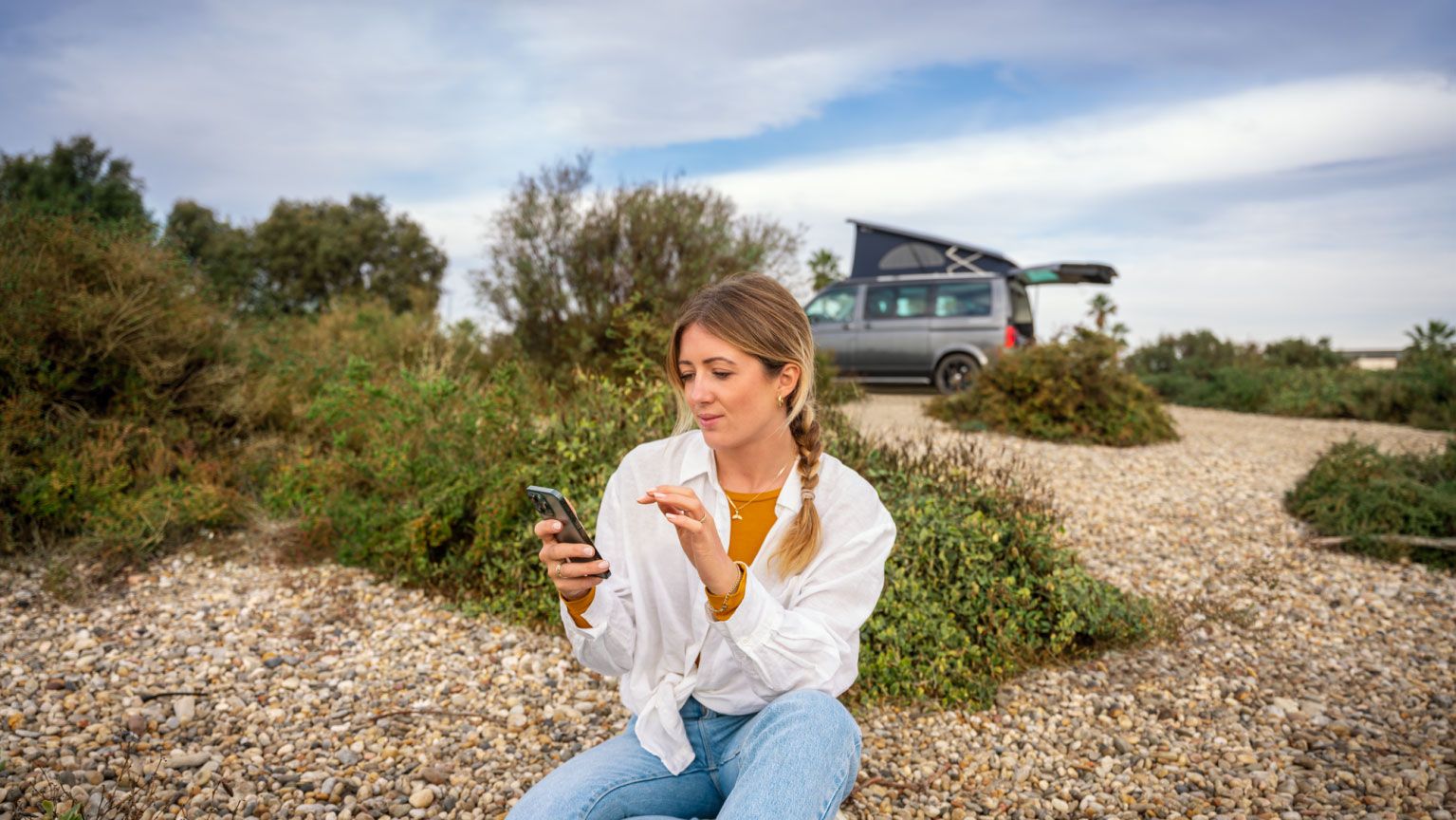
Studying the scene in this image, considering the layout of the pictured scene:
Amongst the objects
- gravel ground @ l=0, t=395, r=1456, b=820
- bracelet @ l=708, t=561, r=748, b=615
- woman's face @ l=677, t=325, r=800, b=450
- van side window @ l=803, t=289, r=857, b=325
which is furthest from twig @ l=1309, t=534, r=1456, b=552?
van side window @ l=803, t=289, r=857, b=325

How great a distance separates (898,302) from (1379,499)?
7.01 m

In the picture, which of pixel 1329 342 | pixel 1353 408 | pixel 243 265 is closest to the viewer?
pixel 1353 408

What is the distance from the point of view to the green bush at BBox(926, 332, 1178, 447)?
29.5 ft

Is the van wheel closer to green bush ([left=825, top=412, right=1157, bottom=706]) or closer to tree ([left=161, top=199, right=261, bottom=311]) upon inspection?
green bush ([left=825, top=412, right=1157, bottom=706])

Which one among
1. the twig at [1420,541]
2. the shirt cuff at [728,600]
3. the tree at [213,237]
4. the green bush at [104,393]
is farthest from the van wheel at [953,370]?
the tree at [213,237]

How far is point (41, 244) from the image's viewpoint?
571 centimetres

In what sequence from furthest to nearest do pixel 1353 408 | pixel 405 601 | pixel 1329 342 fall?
pixel 1329 342
pixel 1353 408
pixel 405 601

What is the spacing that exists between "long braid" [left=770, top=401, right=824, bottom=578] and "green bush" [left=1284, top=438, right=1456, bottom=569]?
17.8 ft

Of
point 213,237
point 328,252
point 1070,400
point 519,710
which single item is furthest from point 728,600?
point 213,237

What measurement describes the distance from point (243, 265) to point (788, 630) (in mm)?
21928

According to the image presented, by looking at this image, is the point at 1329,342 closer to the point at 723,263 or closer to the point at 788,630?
the point at 723,263

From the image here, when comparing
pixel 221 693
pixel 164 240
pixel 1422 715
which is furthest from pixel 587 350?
pixel 1422 715

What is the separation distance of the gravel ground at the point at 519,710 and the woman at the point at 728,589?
3.81 feet

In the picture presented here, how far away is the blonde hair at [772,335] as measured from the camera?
1.93 metres
